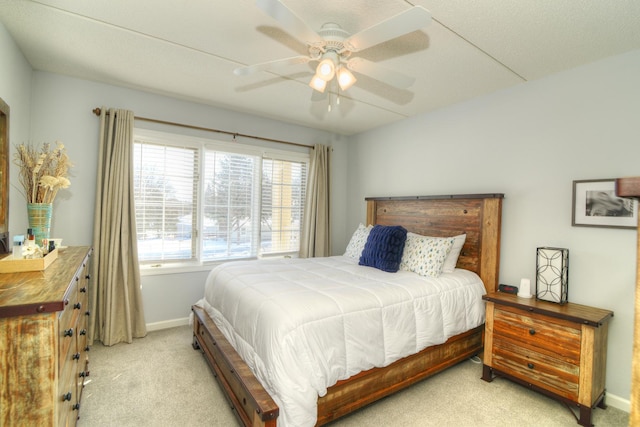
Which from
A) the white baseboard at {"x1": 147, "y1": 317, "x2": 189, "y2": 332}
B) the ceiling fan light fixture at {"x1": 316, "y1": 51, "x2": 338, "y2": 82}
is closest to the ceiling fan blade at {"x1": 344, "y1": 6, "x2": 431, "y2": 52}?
the ceiling fan light fixture at {"x1": 316, "y1": 51, "x2": 338, "y2": 82}

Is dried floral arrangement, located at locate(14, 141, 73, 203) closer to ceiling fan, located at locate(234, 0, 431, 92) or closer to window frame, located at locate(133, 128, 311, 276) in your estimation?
window frame, located at locate(133, 128, 311, 276)

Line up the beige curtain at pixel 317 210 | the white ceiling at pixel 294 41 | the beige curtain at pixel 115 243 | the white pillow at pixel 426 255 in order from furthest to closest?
the beige curtain at pixel 317 210 < the beige curtain at pixel 115 243 < the white pillow at pixel 426 255 < the white ceiling at pixel 294 41

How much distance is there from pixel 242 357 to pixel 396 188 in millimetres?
2908

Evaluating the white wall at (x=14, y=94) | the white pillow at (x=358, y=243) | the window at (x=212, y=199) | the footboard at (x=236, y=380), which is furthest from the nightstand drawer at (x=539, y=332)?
the white wall at (x=14, y=94)

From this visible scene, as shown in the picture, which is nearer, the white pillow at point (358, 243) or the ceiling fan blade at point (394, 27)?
the ceiling fan blade at point (394, 27)

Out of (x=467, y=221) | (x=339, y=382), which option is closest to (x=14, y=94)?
(x=339, y=382)

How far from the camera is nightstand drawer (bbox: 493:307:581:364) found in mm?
2135

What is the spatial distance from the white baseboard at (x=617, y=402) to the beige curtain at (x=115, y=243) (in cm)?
413

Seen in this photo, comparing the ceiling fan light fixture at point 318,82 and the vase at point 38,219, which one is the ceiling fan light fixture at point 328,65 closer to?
the ceiling fan light fixture at point 318,82

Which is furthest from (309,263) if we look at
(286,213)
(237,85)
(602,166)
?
(602,166)

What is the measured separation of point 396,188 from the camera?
4.11 meters

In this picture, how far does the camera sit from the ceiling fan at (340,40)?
145 cm

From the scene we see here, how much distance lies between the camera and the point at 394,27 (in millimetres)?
1529

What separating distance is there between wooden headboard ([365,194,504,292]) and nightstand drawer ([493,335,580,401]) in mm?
596
